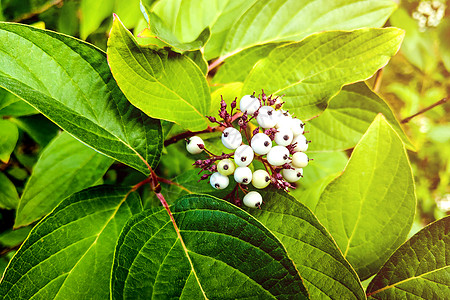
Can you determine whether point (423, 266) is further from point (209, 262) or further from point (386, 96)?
point (386, 96)

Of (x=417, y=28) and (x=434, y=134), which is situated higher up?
(x=417, y=28)

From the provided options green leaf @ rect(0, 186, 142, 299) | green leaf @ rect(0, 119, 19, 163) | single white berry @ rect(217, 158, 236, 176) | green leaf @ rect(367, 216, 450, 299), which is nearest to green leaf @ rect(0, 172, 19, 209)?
green leaf @ rect(0, 119, 19, 163)

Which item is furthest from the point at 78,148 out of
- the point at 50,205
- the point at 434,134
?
the point at 434,134

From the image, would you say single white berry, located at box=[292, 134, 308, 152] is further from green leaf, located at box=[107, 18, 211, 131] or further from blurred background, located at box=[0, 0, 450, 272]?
blurred background, located at box=[0, 0, 450, 272]

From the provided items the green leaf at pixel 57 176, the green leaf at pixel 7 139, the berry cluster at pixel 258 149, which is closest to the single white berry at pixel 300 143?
the berry cluster at pixel 258 149

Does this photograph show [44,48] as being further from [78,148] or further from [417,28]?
[417,28]
